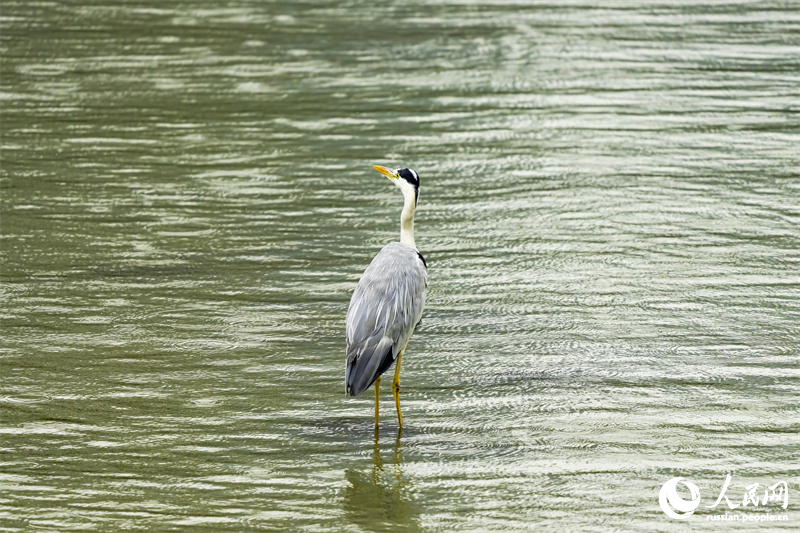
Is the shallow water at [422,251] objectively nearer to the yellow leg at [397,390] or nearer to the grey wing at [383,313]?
the yellow leg at [397,390]

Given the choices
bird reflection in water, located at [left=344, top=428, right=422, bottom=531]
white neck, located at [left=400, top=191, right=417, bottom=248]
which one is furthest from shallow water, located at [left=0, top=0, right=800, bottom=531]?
white neck, located at [left=400, top=191, right=417, bottom=248]

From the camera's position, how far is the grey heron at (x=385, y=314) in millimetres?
6395

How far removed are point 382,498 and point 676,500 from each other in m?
1.38

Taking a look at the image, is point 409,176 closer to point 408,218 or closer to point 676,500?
point 408,218

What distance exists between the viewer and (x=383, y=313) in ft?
21.8

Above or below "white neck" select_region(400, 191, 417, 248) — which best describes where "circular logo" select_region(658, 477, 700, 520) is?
below

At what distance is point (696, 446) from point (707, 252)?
3.13m

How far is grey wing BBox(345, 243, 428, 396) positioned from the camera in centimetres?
638

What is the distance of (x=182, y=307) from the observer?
→ 27.4 feet

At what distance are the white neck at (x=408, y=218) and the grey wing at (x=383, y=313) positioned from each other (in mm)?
175

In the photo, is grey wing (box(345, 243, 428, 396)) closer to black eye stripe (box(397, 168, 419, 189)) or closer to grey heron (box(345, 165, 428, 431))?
grey heron (box(345, 165, 428, 431))

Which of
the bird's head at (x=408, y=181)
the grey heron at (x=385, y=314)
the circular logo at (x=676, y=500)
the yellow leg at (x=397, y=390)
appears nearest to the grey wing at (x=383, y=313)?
the grey heron at (x=385, y=314)

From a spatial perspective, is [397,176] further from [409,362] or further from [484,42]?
[484,42]

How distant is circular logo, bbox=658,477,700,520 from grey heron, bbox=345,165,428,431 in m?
1.49
